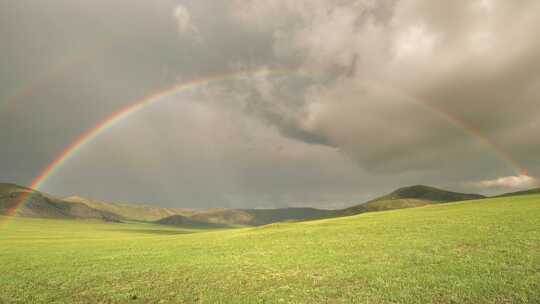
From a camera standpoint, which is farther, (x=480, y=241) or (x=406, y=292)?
(x=480, y=241)

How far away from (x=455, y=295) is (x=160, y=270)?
22194 millimetres

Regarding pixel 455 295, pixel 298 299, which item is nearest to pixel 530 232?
pixel 455 295

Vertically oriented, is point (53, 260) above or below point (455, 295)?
above

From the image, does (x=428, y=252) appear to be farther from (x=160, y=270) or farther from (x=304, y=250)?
(x=160, y=270)

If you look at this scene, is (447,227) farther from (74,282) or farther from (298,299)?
(74,282)

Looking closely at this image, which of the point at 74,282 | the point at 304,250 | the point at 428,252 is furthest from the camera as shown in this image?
the point at 304,250

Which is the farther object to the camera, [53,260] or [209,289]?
[53,260]

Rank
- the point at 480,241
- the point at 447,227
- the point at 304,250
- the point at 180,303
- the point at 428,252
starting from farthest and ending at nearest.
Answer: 1. the point at 447,227
2. the point at 304,250
3. the point at 480,241
4. the point at 428,252
5. the point at 180,303

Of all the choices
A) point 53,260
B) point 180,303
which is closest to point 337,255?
point 180,303

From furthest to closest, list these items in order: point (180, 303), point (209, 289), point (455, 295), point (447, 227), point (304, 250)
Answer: point (447, 227) < point (304, 250) < point (209, 289) < point (180, 303) < point (455, 295)

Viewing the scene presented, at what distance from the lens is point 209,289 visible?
1961cm

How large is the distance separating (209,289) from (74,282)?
11.3 metres

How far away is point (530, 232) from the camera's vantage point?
2877cm

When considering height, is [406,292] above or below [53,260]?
below
